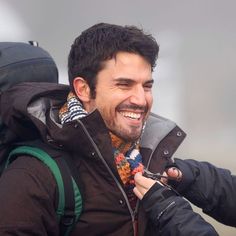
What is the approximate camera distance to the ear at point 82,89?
8.59 feet

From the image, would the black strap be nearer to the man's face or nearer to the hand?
the hand

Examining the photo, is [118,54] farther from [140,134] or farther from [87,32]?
[140,134]

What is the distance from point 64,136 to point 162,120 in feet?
2.80

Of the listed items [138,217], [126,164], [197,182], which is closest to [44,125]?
[126,164]

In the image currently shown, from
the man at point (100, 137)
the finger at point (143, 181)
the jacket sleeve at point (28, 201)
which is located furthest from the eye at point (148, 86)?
the jacket sleeve at point (28, 201)

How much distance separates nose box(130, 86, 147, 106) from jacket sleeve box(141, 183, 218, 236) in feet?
1.78

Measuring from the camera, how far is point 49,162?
6.85 feet

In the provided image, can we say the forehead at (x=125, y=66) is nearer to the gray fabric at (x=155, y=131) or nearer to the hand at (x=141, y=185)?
the gray fabric at (x=155, y=131)

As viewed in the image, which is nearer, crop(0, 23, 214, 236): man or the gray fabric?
crop(0, 23, 214, 236): man

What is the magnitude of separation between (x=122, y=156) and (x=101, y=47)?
66 cm

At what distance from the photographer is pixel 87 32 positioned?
2.65 metres

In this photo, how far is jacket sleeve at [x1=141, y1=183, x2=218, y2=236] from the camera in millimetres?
2055

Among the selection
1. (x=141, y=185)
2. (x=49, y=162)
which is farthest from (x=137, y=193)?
(x=49, y=162)

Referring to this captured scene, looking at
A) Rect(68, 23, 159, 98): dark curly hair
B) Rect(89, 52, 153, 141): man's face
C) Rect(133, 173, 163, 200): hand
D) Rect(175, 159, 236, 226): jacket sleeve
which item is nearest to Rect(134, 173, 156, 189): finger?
Rect(133, 173, 163, 200): hand
